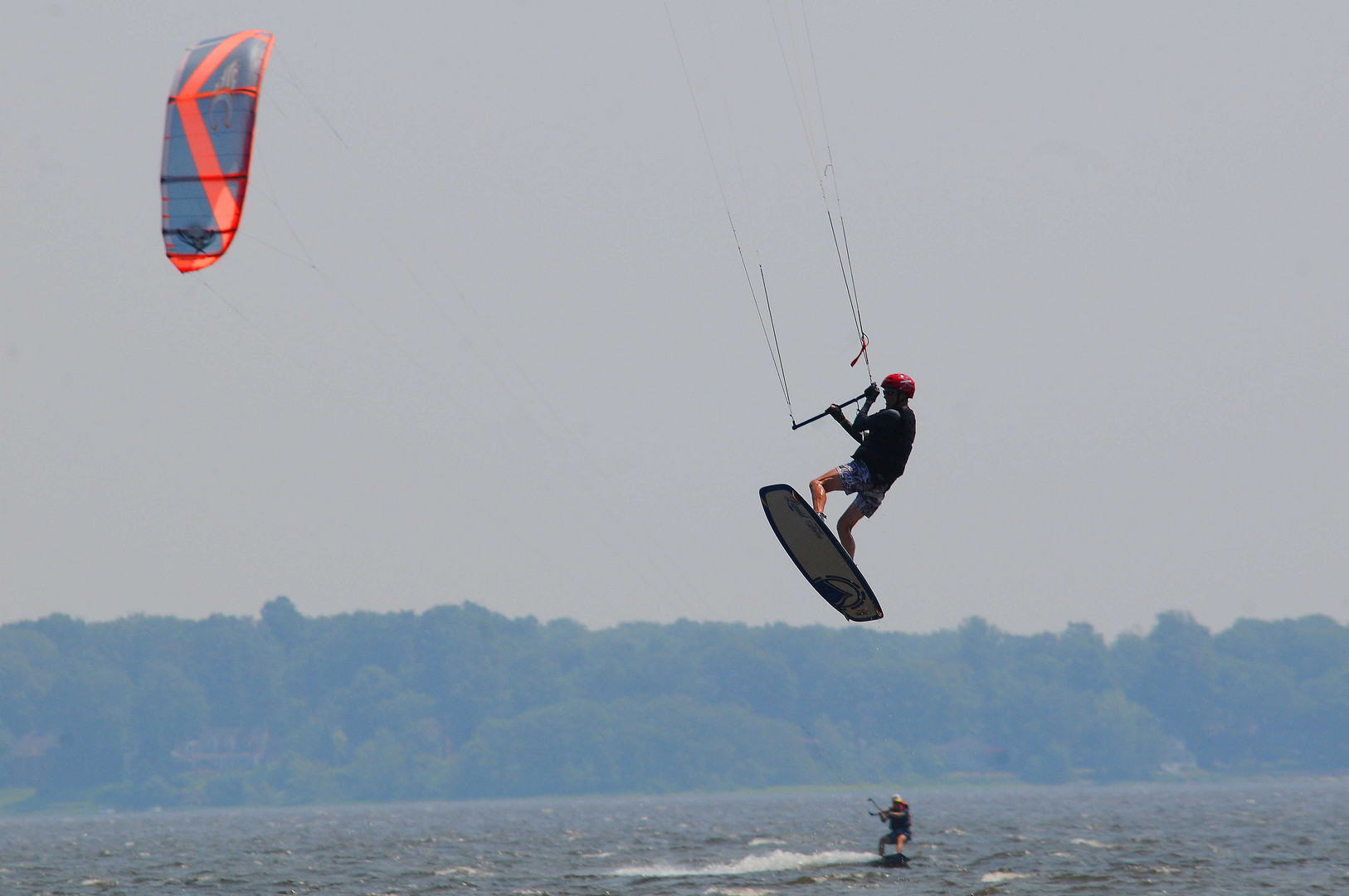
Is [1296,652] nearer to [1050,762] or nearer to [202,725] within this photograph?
[1050,762]

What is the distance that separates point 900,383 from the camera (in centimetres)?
1722

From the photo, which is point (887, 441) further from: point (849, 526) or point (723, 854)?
point (723, 854)

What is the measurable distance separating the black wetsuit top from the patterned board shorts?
0.13 m

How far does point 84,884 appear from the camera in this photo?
36469 mm

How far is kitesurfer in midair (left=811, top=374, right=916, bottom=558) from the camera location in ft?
56.7

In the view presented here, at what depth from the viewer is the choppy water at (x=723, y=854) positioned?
33.4 m

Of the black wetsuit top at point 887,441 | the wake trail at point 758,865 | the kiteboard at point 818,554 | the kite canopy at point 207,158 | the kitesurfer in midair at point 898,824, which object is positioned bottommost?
the wake trail at point 758,865

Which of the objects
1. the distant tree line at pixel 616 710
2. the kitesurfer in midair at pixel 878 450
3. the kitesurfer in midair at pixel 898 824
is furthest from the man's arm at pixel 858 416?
the distant tree line at pixel 616 710

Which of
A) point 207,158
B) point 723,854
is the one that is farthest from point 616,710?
point 207,158

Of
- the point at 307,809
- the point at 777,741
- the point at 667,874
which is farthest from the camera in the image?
the point at 777,741

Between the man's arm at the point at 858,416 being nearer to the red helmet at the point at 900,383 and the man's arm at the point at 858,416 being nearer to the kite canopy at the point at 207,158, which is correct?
the red helmet at the point at 900,383

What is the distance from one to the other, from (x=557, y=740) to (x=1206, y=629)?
64.8 m

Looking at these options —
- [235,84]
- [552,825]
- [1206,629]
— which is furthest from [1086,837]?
[1206,629]

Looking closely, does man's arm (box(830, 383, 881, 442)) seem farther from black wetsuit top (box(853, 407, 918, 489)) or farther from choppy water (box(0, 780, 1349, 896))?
choppy water (box(0, 780, 1349, 896))
